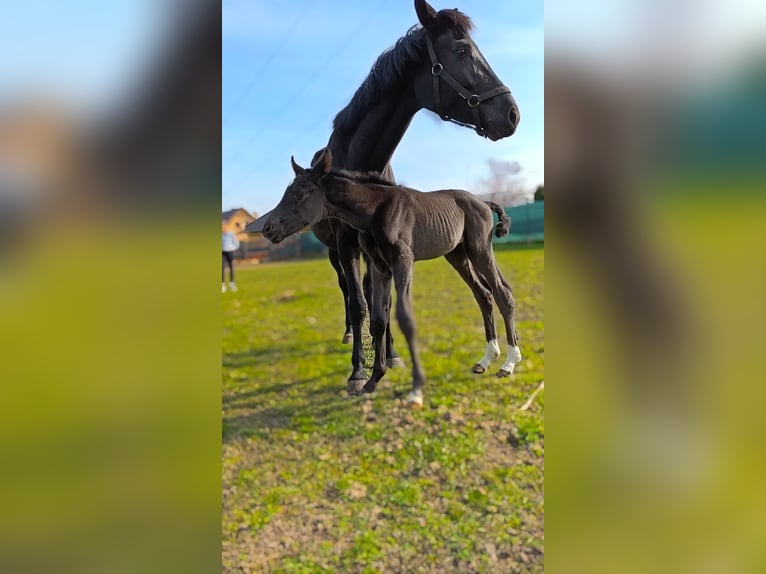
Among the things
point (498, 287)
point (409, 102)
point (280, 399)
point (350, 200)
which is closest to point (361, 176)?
point (350, 200)

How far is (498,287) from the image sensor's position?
83cm

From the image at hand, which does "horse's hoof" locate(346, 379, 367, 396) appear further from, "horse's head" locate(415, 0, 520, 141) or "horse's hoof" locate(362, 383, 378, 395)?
"horse's head" locate(415, 0, 520, 141)

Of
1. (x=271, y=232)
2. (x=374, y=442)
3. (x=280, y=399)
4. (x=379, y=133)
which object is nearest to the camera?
(x=271, y=232)

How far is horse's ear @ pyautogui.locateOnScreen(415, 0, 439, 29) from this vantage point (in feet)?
2.47

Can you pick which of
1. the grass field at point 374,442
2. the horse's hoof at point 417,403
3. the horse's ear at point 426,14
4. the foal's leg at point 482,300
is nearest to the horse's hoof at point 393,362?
the foal's leg at point 482,300

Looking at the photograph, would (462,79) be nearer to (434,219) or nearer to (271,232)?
(434,219)

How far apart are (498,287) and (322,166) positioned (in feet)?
1.12

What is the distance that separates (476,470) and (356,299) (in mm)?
3250

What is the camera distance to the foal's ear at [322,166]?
0.76 metres

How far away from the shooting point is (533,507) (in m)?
3.48
